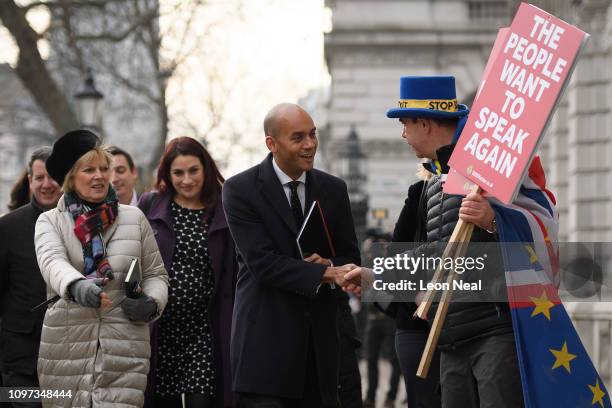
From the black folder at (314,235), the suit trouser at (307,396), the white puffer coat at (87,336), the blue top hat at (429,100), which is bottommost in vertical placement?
the suit trouser at (307,396)

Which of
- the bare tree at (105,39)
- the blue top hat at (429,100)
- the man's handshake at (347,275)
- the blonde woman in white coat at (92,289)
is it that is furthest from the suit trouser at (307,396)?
the bare tree at (105,39)

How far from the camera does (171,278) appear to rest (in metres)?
8.22

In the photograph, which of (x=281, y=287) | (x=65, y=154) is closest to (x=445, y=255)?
(x=281, y=287)

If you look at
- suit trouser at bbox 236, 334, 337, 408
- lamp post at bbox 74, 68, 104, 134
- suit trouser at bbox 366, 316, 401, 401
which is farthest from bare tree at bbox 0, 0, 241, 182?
suit trouser at bbox 236, 334, 337, 408

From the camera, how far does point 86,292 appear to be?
6797 mm

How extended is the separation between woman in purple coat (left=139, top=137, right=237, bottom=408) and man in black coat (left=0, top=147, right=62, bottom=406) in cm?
74

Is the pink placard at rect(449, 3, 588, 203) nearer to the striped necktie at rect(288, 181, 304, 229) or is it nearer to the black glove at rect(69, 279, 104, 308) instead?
the striped necktie at rect(288, 181, 304, 229)

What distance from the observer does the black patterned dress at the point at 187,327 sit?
8.19 meters

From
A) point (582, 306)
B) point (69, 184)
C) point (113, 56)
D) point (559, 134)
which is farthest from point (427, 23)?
point (69, 184)

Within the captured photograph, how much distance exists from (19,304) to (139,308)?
1.53 meters

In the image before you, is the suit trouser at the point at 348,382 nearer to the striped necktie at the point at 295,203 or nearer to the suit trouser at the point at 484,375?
the striped necktie at the point at 295,203

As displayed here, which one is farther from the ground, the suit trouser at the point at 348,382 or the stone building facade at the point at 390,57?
the stone building facade at the point at 390,57

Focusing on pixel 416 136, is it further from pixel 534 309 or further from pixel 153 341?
pixel 153 341

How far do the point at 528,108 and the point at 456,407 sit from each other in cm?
140
